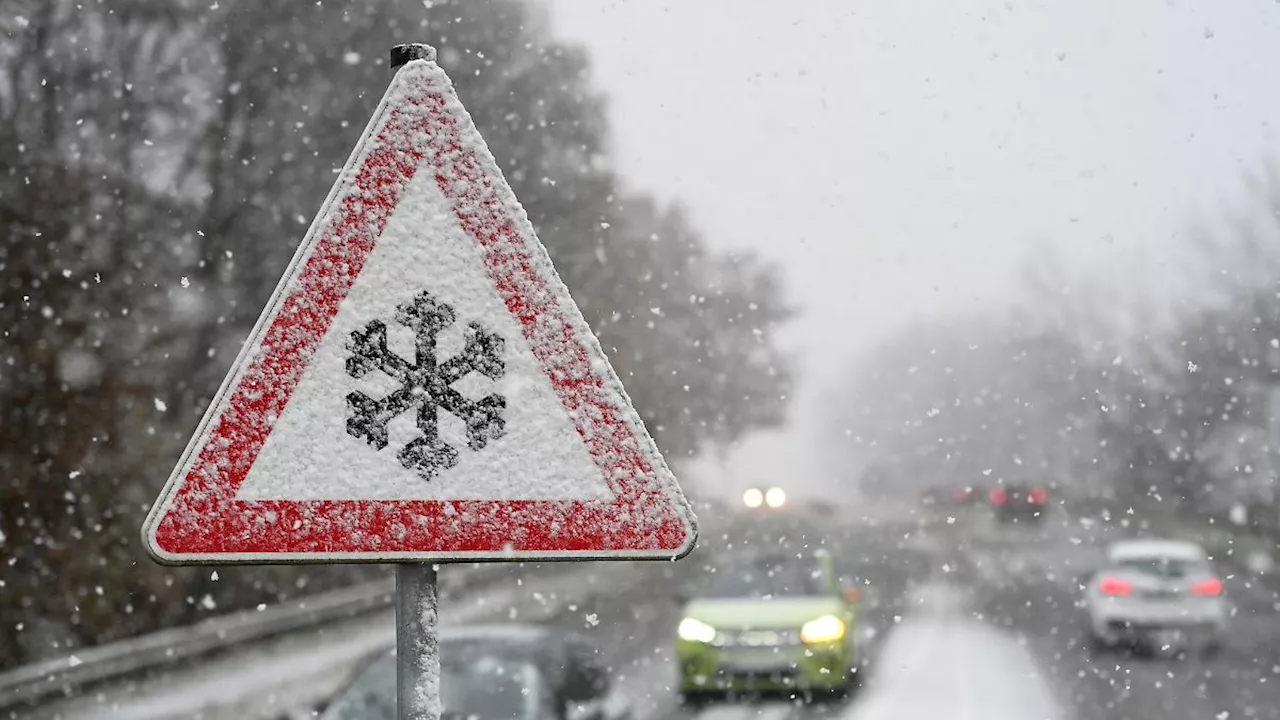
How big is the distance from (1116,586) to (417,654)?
19.0 meters

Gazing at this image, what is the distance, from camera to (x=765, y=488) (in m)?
17.6

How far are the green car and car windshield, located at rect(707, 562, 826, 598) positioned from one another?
16 mm

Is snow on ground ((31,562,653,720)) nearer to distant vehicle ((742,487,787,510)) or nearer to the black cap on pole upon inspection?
distant vehicle ((742,487,787,510))

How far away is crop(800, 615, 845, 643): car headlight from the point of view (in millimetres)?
14273

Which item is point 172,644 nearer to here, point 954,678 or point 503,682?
point 954,678

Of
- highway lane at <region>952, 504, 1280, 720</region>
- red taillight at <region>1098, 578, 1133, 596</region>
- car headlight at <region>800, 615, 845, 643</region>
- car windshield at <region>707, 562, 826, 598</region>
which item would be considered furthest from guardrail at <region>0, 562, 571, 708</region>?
red taillight at <region>1098, 578, 1133, 596</region>

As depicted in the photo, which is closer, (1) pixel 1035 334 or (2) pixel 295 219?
(2) pixel 295 219

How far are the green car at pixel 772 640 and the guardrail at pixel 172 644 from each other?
2134mm

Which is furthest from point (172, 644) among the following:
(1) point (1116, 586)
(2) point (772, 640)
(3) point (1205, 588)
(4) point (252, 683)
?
(3) point (1205, 588)

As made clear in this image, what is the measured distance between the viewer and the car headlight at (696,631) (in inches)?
572

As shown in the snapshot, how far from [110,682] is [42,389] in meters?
3.82

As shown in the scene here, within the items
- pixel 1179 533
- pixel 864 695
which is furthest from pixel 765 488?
pixel 1179 533

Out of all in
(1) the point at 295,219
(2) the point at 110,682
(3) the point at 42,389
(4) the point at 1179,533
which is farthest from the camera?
(4) the point at 1179,533

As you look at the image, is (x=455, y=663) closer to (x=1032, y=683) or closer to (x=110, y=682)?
(x=110, y=682)
